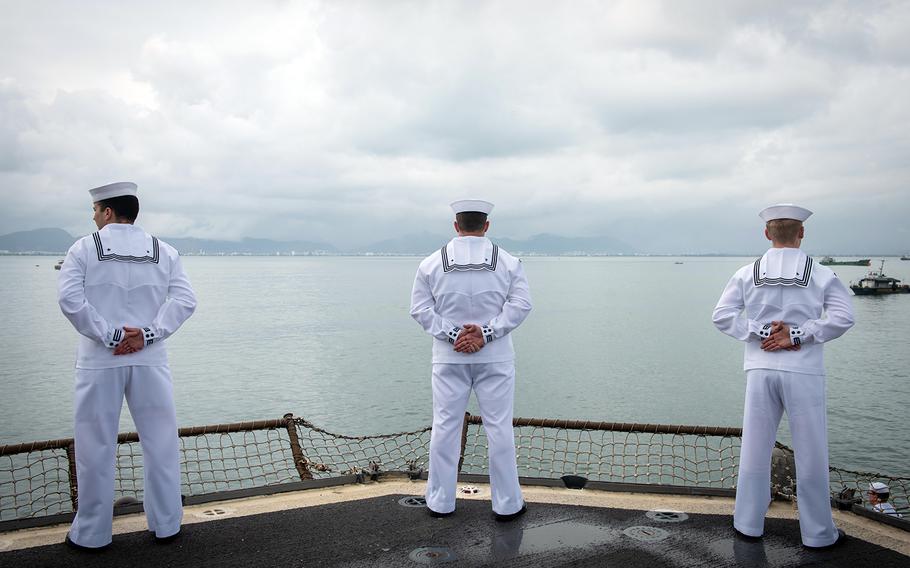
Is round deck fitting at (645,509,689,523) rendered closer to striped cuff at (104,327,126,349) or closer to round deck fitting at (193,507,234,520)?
round deck fitting at (193,507,234,520)

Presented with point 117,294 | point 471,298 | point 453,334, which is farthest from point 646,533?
point 117,294

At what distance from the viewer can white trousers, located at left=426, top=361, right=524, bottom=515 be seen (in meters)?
4.90

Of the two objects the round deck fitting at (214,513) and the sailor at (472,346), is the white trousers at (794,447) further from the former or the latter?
the round deck fitting at (214,513)

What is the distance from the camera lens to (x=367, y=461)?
1688 centimetres

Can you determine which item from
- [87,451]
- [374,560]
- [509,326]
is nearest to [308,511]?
[374,560]

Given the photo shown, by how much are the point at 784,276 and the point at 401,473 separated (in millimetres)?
3376

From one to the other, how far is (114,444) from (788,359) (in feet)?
14.1

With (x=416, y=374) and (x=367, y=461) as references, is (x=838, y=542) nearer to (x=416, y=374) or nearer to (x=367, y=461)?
(x=367, y=461)

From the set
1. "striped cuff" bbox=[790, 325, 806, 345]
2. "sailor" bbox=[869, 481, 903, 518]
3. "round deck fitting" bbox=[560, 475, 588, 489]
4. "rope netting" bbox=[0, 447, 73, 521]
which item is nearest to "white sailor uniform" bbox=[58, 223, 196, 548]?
"round deck fitting" bbox=[560, 475, 588, 489]

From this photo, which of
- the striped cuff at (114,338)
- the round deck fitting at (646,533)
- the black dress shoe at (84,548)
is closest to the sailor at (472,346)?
the round deck fitting at (646,533)

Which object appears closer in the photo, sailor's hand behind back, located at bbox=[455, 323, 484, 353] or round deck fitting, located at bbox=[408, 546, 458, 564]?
round deck fitting, located at bbox=[408, 546, 458, 564]

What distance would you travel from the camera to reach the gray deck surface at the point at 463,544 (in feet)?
13.6

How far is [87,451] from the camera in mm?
4305

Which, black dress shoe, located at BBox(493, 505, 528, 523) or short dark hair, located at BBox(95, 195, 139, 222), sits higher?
short dark hair, located at BBox(95, 195, 139, 222)
